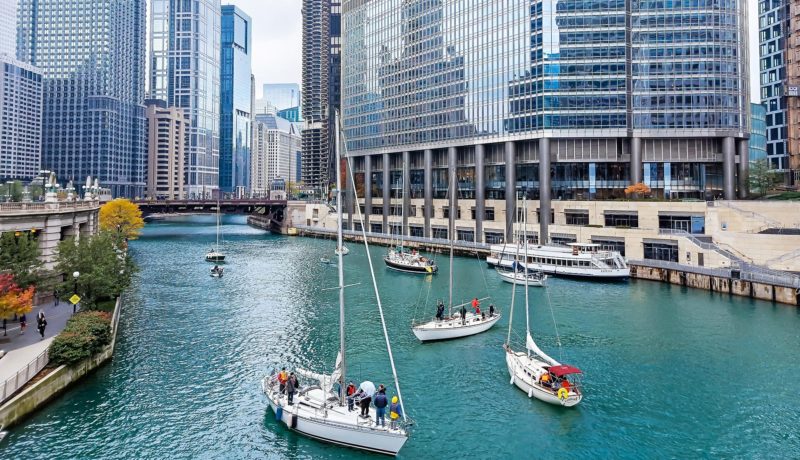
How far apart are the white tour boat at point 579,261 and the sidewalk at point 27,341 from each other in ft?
188

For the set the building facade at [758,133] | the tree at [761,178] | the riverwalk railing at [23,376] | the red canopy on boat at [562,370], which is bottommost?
the red canopy on boat at [562,370]

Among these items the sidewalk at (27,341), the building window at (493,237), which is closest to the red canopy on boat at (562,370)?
the sidewalk at (27,341)

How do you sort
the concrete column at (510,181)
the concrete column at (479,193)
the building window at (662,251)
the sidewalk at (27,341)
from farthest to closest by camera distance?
the concrete column at (479,193), the concrete column at (510,181), the building window at (662,251), the sidewalk at (27,341)

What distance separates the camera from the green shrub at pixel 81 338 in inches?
1356

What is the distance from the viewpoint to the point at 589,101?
348 ft

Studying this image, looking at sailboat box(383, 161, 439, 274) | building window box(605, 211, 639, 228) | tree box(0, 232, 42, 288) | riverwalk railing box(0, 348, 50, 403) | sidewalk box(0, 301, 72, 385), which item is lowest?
riverwalk railing box(0, 348, 50, 403)

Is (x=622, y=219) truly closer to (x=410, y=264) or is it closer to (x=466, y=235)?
(x=410, y=264)

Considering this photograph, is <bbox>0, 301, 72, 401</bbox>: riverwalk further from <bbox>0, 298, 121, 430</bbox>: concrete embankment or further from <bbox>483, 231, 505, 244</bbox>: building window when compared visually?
<bbox>483, 231, 505, 244</bbox>: building window

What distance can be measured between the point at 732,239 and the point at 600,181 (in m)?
38.3

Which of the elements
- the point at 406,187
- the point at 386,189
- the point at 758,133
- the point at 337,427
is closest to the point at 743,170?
the point at 758,133

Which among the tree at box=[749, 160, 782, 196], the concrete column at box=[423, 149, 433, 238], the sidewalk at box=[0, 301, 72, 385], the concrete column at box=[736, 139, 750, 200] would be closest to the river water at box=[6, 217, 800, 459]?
the sidewalk at box=[0, 301, 72, 385]

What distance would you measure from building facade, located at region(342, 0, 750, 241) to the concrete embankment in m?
85.7

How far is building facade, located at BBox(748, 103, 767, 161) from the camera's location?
15438 cm

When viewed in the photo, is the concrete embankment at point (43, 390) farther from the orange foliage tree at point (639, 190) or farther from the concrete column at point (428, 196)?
the concrete column at point (428, 196)
